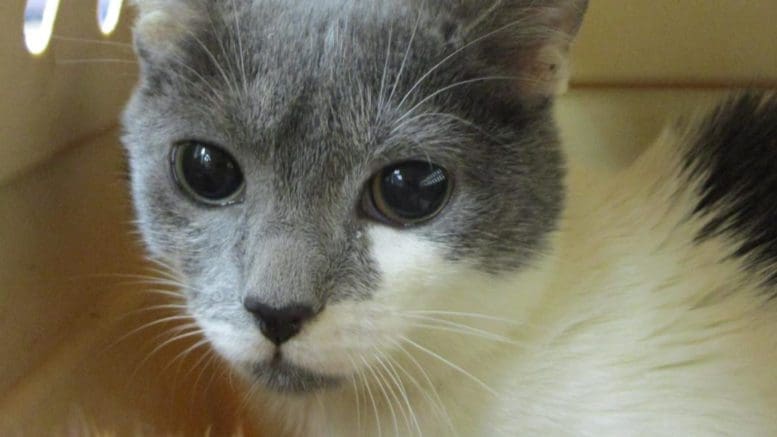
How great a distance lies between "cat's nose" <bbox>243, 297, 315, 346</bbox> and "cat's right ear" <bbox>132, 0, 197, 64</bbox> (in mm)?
314

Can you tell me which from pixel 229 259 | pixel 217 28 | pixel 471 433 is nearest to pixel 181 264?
pixel 229 259

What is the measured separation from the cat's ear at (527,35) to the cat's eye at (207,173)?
10.8 inches

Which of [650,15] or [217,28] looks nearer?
[217,28]

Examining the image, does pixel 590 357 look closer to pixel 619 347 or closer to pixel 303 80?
pixel 619 347

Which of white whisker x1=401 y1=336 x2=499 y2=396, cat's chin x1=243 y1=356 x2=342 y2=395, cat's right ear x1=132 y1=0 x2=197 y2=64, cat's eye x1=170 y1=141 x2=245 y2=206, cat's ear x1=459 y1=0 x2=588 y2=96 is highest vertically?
cat's ear x1=459 y1=0 x2=588 y2=96

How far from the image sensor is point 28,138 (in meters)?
1.03

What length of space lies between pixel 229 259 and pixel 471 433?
344mm

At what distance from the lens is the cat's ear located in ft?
2.79

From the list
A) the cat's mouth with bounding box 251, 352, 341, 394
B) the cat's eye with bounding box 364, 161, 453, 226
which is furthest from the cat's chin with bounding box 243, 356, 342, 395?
the cat's eye with bounding box 364, 161, 453, 226

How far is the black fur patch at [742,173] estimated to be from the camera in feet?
3.37

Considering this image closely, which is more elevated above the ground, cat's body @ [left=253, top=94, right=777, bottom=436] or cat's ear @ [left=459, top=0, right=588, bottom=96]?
cat's ear @ [left=459, top=0, right=588, bottom=96]

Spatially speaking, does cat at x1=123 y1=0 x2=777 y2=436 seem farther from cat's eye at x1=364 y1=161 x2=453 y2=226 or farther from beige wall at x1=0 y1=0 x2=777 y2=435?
beige wall at x1=0 y1=0 x2=777 y2=435

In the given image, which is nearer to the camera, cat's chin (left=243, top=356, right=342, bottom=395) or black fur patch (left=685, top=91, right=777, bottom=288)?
cat's chin (left=243, top=356, right=342, bottom=395)

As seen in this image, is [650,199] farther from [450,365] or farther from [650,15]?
[650,15]
